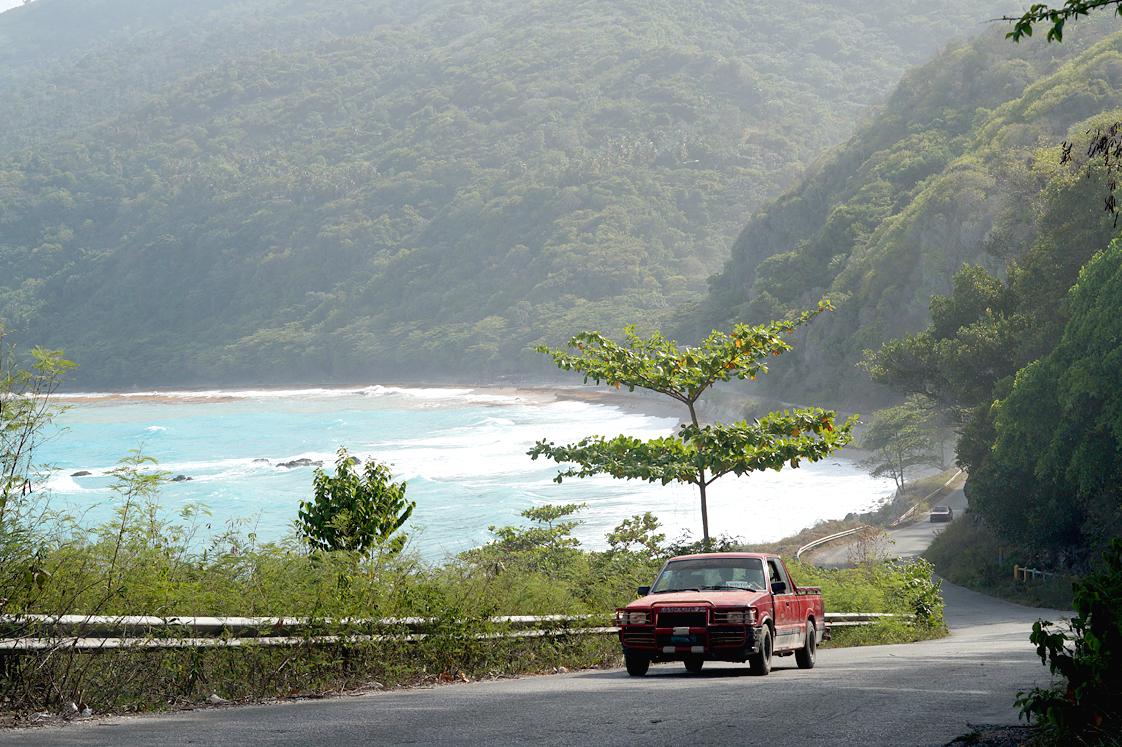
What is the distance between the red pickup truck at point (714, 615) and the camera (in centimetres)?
1042

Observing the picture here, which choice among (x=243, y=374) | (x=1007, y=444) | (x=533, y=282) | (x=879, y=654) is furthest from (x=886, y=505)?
(x=243, y=374)

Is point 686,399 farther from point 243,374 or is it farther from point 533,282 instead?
point 243,374

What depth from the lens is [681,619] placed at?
1057 centimetres

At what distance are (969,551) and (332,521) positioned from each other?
35.6 meters

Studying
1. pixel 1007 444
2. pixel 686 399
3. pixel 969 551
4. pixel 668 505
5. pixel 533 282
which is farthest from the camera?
pixel 533 282

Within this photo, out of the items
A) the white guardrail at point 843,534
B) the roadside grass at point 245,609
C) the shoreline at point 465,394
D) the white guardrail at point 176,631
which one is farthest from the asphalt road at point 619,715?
the shoreline at point 465,394

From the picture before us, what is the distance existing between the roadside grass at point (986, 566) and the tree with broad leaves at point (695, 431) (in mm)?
20633

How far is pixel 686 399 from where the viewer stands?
53.1 ft

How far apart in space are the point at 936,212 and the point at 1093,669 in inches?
2866

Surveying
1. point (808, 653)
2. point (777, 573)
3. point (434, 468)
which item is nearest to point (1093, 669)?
point (777, 573)

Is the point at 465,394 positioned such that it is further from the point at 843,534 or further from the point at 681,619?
the point at 681,619

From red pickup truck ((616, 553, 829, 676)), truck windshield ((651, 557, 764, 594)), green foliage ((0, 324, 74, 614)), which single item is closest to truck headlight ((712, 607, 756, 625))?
red pickup truck ((616, 553, 829, 676))

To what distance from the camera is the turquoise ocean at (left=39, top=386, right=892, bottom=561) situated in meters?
51.3

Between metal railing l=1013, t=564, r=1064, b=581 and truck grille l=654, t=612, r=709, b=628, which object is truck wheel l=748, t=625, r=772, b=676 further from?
metal railing l=1013, t=564, r=1064, b=581
